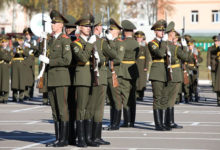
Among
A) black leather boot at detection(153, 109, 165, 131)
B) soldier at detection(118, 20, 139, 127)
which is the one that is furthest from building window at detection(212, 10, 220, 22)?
black leather boot at detection(153, 109, 165, 131)

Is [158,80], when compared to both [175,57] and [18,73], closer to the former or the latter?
[175,57]

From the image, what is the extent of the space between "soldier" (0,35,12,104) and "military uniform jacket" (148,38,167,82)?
860 centimetres

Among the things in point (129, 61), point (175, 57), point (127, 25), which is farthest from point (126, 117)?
point (127, 25)

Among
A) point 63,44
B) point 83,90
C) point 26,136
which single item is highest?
point 63,44

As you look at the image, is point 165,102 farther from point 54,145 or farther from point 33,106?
point 33,106

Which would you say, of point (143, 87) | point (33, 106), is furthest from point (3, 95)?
point (143, 87)

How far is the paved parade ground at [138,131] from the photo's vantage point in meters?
13.0

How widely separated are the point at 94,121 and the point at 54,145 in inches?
32.9

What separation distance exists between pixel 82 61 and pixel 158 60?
3417mm

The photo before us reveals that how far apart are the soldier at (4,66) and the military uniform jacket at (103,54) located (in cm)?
1025

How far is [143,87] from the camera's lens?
24.8 meters

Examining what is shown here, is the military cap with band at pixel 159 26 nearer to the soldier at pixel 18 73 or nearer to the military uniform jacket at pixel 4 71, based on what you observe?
the military uniform jacket at pixel 4 71

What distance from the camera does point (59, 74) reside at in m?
12.5

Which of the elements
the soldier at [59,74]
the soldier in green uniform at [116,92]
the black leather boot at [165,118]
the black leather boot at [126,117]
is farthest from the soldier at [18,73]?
the soldier at [59,74]
